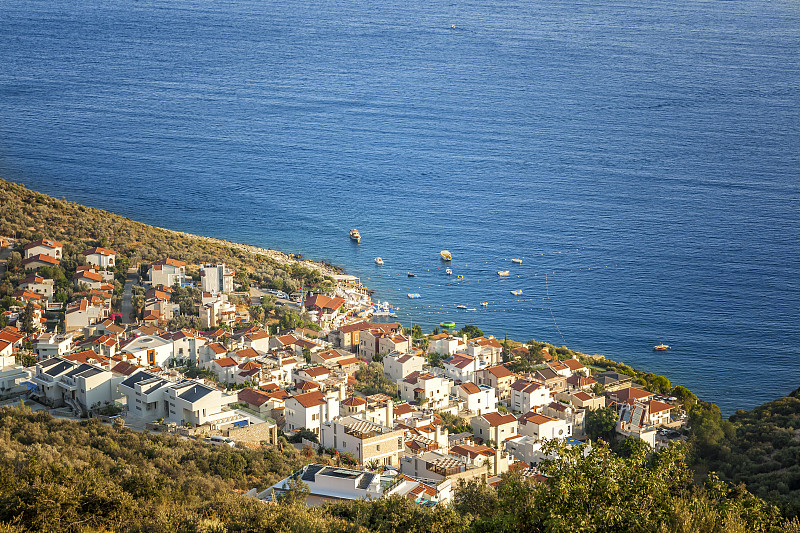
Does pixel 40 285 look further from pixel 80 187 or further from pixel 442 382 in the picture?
pixel 80 187

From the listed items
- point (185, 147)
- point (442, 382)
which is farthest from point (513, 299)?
point (185, 147)

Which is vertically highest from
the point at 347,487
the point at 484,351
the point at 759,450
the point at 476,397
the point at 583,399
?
the point at 484,351

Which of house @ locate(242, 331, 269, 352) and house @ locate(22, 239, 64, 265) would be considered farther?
house @ locate(22, 239, 64, 265)

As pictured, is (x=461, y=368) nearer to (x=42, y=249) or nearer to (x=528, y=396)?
(x=528, y=396)

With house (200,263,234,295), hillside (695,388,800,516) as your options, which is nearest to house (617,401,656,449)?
hillside (695,388,800,516)

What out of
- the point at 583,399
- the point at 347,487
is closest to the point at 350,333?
the point at 583,399

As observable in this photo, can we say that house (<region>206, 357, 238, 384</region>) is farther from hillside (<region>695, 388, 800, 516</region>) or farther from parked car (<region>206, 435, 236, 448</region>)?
hillside (<region>695, 388, 800, 516</region>)
